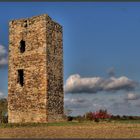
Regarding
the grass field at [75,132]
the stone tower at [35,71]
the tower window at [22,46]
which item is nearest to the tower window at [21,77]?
the stone tower at [35,71]

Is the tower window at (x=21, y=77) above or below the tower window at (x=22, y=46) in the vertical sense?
below

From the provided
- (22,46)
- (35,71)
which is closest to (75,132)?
(35,71)

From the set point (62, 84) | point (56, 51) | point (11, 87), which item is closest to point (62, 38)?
point (56, 51)

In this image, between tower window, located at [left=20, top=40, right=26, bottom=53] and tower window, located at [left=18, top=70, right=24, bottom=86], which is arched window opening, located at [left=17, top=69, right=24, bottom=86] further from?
tower window, located at [left=20, top=40, right=26, bottom=53]

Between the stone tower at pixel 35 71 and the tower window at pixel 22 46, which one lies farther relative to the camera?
the tower window at pixel 22 46

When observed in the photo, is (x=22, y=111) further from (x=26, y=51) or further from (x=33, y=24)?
(x=33, y=24)

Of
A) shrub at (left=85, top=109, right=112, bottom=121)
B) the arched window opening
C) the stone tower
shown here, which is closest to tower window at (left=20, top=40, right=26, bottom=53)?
the stone tower

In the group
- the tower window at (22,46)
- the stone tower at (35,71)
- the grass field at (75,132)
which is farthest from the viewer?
the tower window at (22,46)

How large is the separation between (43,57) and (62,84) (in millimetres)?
3517

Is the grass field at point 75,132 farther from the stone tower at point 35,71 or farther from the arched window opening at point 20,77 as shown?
the arched window opening at point 20,77

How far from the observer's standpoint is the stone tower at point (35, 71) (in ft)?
100

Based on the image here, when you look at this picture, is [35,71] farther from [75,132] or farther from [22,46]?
[75,132]

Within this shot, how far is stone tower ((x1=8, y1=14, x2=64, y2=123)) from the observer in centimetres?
3052

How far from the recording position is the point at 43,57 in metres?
30.7
